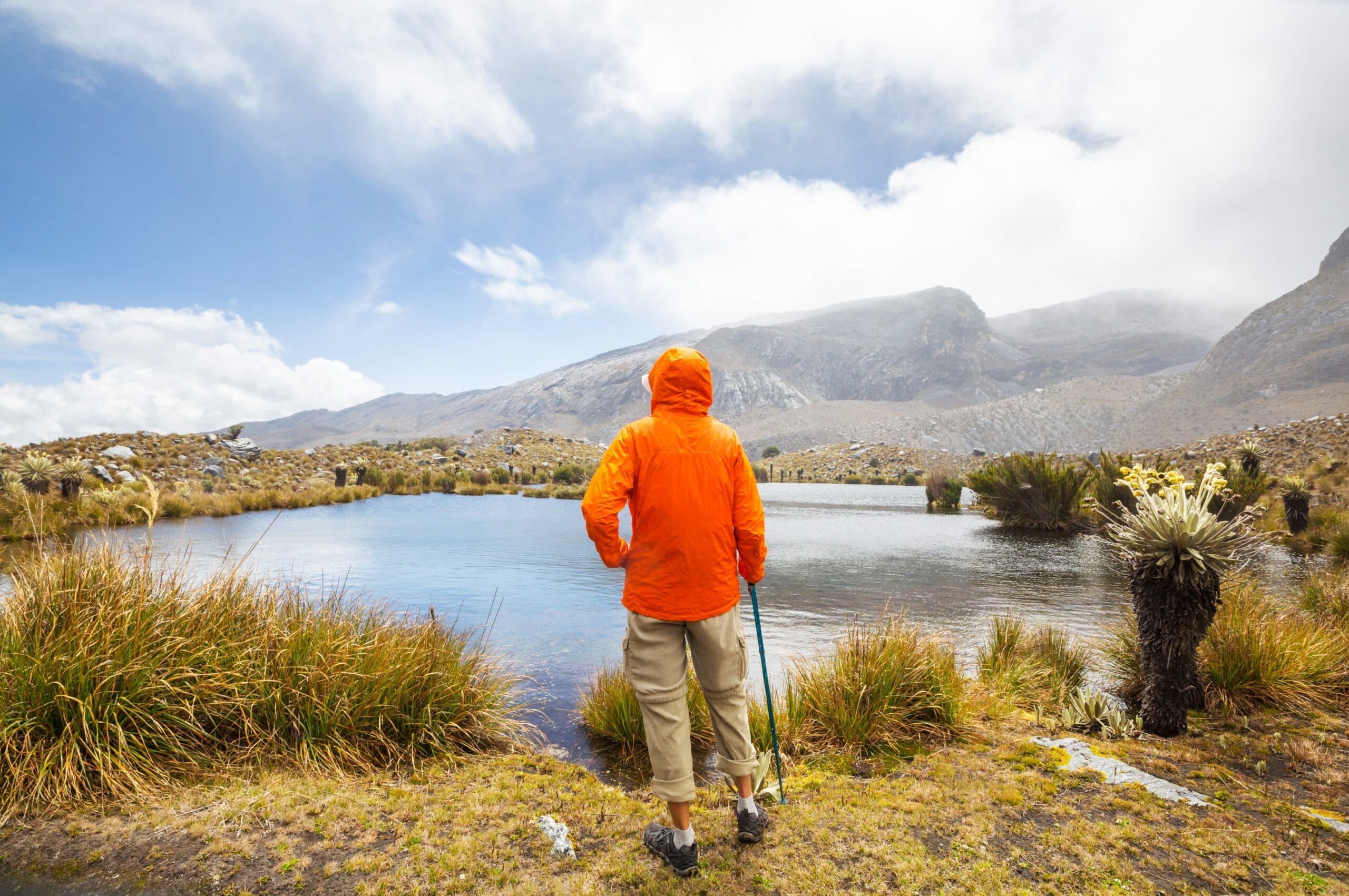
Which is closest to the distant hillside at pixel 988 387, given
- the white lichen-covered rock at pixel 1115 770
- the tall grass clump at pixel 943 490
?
the tall grass clump at pixel 943 490

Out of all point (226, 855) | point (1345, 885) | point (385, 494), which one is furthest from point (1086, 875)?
point (385, 494)

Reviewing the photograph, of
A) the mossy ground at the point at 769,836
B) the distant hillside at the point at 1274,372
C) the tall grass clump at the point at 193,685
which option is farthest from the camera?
the distant hillside at the point at 1274,372

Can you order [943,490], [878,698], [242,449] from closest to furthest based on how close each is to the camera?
[878,698], [943,490], [242,449]

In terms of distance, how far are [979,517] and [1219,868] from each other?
20.3 m

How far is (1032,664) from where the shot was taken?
209 inches

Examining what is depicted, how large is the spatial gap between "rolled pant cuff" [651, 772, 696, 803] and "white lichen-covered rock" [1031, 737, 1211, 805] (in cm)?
231

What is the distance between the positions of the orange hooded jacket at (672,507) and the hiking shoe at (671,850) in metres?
0.93

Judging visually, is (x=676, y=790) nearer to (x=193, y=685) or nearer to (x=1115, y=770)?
(x=1115, y=770)

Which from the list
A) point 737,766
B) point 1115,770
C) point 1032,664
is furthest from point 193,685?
point 1032,664

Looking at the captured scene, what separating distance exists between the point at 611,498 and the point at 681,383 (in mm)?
634

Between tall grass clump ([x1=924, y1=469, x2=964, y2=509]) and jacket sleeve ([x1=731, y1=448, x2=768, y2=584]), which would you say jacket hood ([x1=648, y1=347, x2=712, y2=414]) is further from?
tall grass clump ([x1=924, y1=469, x2=964, y2=509])

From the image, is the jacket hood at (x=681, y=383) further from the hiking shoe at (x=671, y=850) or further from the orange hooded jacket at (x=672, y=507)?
the hiking shoe at (x=671, y=850)

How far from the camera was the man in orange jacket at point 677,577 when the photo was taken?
271 cm

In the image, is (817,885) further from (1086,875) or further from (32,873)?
(32,873)
